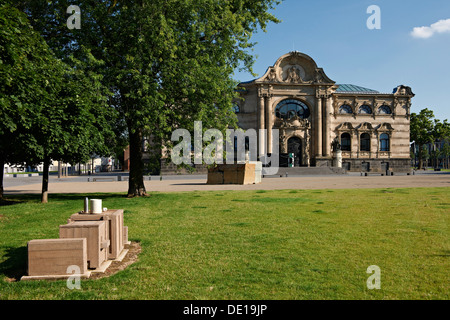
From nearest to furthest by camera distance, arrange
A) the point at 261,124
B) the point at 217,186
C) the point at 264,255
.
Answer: the point at 264,255, the point at 217,186, the point at 261,124

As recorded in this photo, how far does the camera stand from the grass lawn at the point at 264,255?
480 cm

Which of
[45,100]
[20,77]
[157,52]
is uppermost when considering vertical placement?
[157,52]

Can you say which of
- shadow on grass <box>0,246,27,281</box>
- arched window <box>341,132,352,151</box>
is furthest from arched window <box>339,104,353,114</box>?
shadow on grass <box>0,246,27,281</box>

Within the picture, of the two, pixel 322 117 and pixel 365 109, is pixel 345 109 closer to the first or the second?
pixel 365 109

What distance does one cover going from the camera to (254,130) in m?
59.3

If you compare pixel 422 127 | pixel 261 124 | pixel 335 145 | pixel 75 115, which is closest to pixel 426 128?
pixel 422 127

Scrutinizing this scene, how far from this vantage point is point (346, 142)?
6328cm

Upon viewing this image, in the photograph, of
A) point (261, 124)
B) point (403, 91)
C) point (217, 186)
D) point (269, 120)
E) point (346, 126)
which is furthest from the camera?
point (403, 91)

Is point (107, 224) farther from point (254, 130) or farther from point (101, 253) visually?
point (254, 130)

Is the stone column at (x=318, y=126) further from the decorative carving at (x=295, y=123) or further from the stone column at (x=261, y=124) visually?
the stone column at (x=261, y=124)

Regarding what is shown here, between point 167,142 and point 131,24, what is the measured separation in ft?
18.7

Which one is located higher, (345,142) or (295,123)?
(295,123)

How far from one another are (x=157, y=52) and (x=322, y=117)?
48.9 m

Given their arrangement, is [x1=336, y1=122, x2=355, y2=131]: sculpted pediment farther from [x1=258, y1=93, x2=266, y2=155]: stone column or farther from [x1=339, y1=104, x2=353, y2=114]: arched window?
[x1=258, y1=93, x2=266, y2=155]: stone column
